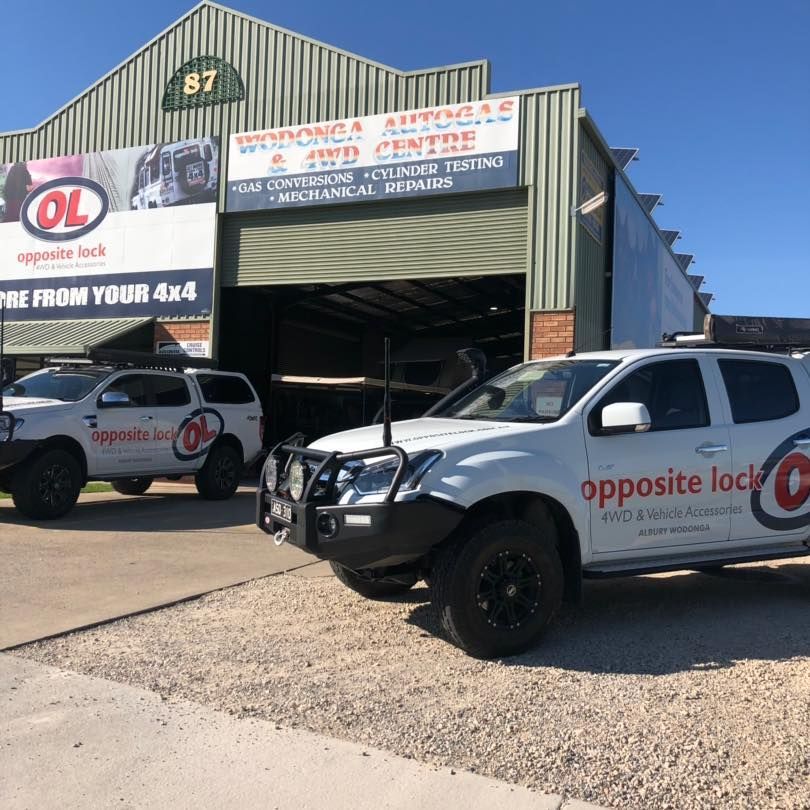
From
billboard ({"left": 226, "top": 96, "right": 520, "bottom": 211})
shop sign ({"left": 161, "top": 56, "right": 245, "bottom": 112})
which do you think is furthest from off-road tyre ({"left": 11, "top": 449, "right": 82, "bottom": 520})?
shop sign ({"left": 161, "top": 56, "right": 245, "bottom": 112})

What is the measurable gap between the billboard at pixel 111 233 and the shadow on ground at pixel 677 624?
458 inches

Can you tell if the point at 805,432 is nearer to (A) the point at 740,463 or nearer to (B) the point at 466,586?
(A) the point at 740,463

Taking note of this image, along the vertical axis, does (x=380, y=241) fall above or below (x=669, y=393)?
above

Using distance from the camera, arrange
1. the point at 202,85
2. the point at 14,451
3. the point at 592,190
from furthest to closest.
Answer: the point at 202,85 < the point at 592,190 < the point at 14,451

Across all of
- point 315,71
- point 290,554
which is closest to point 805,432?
point 290,554

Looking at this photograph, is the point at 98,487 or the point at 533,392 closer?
the point at 533,392

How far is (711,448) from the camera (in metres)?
5.27

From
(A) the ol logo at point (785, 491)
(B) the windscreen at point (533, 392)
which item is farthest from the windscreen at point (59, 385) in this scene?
(A) the ol logo at point (785, 491)

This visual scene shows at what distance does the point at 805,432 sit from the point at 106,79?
52.8 ft

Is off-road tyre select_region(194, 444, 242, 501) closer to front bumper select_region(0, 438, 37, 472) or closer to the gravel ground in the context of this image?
front bumper select_region(0, 438, 37, 472)

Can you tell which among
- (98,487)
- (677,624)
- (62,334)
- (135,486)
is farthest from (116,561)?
(62,334)

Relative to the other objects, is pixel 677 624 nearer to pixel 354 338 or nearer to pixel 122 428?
pixel 122 428

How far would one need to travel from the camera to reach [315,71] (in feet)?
49.3

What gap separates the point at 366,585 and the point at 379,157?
408 inches
